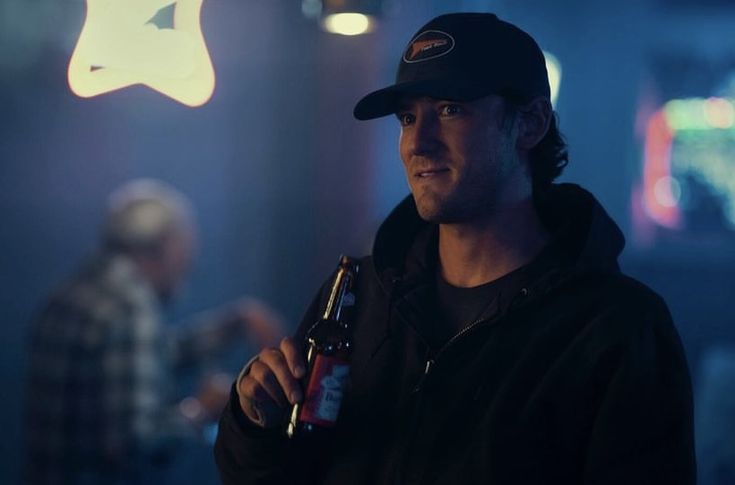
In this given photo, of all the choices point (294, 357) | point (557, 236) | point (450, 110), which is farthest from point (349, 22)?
point (294, 357)

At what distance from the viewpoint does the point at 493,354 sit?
2.08m

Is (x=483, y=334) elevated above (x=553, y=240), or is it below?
below

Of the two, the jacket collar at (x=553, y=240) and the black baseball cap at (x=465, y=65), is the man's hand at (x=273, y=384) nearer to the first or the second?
the jacket collar at (x=553, y=240)

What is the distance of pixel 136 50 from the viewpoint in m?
3.03

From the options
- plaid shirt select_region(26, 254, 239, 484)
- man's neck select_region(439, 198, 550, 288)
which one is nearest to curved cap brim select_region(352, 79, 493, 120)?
man's neck select_region(439, 198, 550, 288)

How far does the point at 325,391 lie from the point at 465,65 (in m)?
0.73

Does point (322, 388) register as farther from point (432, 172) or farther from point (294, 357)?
point (432, 172)

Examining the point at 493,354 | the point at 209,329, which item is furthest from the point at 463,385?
the point at 209,329

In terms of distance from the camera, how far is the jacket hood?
7.06ft

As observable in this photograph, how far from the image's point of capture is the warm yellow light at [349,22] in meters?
3.53

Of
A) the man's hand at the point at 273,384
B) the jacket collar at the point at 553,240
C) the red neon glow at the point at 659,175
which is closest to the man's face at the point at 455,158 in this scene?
the jacket collar at the point at 553,240

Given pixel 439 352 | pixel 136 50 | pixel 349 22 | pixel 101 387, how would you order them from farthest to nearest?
1. pixel 101 387
2. pixel 349 22
3. pixel 136 50
4. pixel 439 352

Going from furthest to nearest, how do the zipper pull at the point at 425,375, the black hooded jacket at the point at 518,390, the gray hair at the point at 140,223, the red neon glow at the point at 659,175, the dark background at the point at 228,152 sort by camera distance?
the red neon glow at the point at 659,175, the dark background at the point at 228,152, the gray hair at the point at 140,223, the zipper pull at the point at 425,375, the black hooded jacket at the point at 518,390

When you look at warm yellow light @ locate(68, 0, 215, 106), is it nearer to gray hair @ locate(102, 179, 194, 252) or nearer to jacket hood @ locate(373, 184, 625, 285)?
jacket hood @ locate(373, 184, 625, 285)
